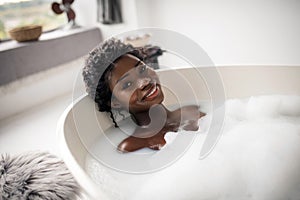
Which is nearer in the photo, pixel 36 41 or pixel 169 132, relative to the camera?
pixel 169 132

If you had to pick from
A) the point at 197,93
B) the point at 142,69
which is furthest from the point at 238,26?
the point at 142,69

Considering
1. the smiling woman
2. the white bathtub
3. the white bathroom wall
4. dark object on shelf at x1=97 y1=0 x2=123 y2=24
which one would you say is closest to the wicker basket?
the smiling woman

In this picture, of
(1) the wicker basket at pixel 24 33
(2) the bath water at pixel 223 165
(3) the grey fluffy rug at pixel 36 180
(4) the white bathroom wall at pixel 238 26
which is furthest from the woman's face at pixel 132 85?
(1) the wicker basket at pixel 24 33

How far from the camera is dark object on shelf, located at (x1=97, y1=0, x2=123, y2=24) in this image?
8.34 feet

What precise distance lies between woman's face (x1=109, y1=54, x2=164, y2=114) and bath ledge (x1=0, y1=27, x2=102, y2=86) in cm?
148

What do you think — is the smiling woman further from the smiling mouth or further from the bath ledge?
the smiling mouth

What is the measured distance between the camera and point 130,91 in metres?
0.90

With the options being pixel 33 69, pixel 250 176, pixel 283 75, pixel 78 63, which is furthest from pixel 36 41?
pixel 250 176

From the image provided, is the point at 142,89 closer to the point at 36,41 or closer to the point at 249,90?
the point at 249,90

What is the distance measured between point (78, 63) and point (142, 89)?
1885 mm

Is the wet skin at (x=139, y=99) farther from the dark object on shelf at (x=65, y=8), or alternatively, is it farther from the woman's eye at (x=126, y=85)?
the dark object on shelf at (x=65, y=8)

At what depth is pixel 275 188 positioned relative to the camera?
76 centimetres

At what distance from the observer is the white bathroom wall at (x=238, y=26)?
1797mm

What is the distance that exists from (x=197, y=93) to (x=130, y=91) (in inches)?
18.4
